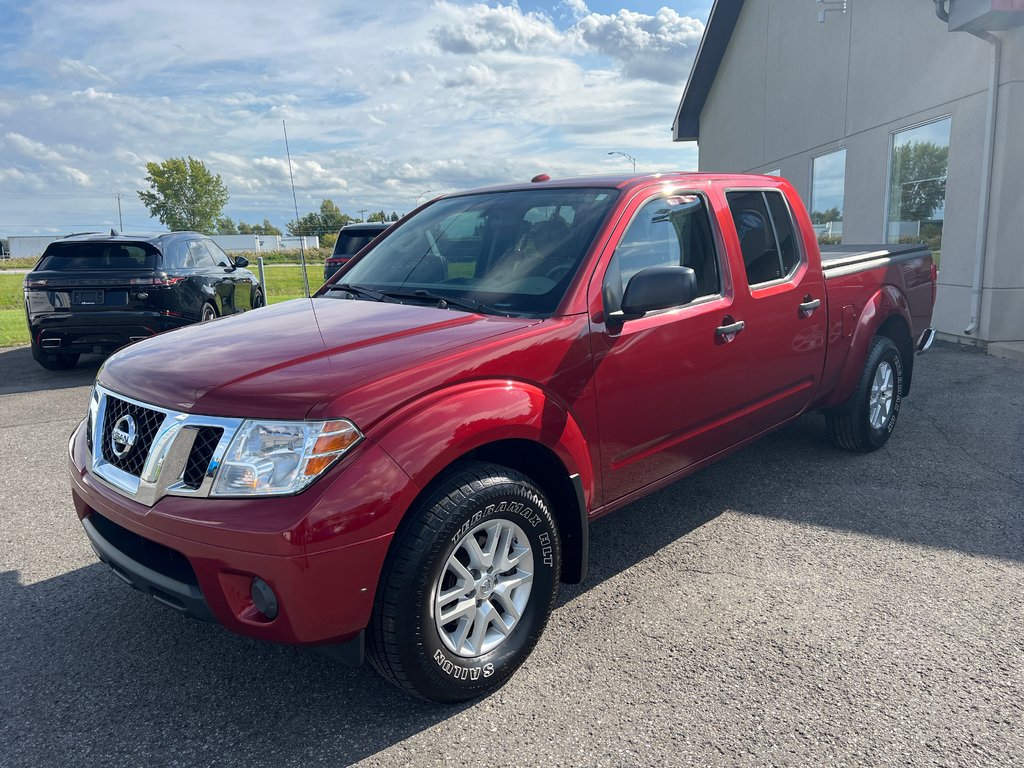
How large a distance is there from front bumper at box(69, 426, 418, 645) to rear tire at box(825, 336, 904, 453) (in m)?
3.80

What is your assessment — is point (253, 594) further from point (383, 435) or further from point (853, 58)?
point (853, 58)

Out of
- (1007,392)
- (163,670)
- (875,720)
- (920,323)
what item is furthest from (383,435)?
(1007,392)

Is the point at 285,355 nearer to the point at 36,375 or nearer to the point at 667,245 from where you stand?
the point at 667,245

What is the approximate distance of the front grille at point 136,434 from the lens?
8.38ft

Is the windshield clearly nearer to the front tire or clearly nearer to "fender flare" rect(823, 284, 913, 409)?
the front tire

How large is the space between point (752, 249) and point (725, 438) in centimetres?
106

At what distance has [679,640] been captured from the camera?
3086mm

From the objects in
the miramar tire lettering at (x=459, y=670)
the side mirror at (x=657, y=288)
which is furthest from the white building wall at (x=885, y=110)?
the miramar tire lettering at (x=459, y=670)

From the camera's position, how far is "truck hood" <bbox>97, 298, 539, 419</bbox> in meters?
2.39

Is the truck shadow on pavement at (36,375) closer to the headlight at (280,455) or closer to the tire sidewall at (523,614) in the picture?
the headlight at (280,455)

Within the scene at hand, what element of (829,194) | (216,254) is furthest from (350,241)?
(829,194)

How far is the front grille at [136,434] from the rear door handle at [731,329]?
2.49 metres

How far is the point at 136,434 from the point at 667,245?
2.44m

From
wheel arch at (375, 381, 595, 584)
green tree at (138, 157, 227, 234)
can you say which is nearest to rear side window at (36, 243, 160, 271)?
wheel arch at (375, 381, 595, 584)
